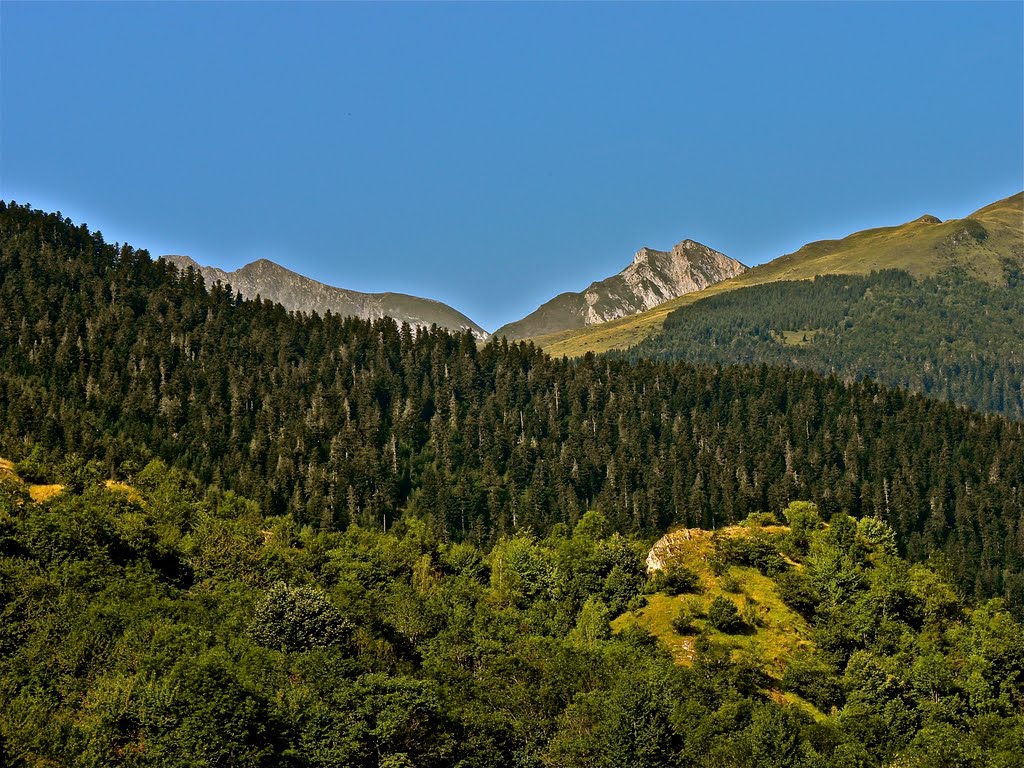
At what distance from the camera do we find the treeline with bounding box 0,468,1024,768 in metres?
97.2

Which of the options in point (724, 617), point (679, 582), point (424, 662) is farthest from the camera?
point (679, 582)

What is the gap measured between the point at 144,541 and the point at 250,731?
58303mm

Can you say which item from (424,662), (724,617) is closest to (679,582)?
(724,617)

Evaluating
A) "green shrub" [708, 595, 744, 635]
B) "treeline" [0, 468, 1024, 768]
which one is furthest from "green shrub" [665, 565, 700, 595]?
"green shrub" [708, 595, 744, 635]

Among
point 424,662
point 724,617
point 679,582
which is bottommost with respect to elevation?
point 724,617

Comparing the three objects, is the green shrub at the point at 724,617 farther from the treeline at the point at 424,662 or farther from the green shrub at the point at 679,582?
the green shrub at the point at 679,582

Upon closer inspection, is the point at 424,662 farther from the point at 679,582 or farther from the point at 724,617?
the point at 679,582

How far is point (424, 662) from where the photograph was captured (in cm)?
12850

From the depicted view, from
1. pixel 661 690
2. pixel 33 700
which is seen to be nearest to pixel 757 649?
pixel 661 690

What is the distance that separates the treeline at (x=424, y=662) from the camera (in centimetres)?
9719

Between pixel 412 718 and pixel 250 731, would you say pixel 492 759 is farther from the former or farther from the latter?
pixel 250 731

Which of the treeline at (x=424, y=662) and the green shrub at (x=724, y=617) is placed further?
the green shrub at (x=724, y=617)

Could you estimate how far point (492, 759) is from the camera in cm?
10794

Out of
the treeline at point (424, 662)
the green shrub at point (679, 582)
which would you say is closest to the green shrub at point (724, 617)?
the treeline at point (424, 662)
